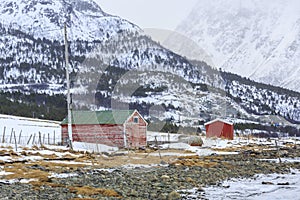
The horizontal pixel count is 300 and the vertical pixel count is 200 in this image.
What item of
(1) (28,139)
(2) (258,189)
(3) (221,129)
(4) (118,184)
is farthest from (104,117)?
(2) (258,189)

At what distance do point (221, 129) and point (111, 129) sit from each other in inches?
1137

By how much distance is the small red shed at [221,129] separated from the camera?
76.4 metres

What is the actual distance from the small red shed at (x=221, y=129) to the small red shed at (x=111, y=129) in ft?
79.0

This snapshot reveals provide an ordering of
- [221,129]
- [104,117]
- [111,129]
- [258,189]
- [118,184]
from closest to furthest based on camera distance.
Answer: [258,189]
[118,184]
[111,129]
[104,117]
[221,129]

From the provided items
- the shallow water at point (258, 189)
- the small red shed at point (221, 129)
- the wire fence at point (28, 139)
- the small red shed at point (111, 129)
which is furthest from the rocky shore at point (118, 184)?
the small red shed at point (221, 129)

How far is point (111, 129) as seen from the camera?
52812 millimetres

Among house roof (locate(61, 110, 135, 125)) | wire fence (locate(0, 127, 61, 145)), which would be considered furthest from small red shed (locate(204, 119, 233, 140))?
wire fence (locate(0, 127, 61, 145))

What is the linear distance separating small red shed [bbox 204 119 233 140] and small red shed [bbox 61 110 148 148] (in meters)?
24.1

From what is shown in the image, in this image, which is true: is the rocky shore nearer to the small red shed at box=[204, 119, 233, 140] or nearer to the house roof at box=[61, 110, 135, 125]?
the house roof at box=[61, 110, 135, 125]

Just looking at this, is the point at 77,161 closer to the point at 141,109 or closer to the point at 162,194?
the point at 162,194

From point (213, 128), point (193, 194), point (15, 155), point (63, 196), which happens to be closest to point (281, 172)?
point (193, 194)

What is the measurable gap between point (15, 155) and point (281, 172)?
1516 centimetres

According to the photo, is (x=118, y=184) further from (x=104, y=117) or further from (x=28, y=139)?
(x=28, y=139)

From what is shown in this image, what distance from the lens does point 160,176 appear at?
20.0 m
